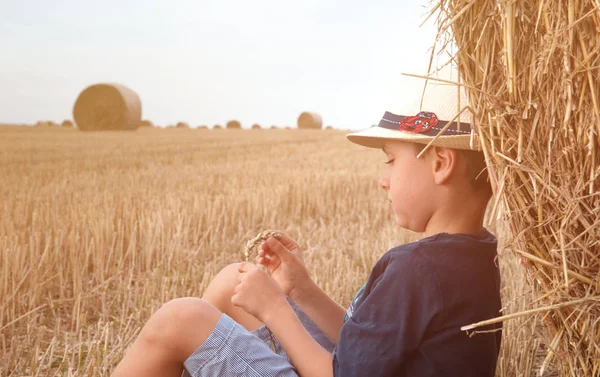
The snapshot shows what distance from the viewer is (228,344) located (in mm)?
1450

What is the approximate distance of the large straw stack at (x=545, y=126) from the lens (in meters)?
1.24

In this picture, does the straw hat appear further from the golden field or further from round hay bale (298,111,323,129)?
round hay bale (298,111,323,129)

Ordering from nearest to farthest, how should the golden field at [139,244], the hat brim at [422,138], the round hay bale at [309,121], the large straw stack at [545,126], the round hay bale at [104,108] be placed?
the large straw stack at [545,126], the hat brim at [422,138], the golden field at [139,244], the round hay bale at [104,108], the round hay bale at [309,121]

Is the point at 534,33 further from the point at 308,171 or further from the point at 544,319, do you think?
the point at 308,171

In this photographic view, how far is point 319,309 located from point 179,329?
490 millimetres

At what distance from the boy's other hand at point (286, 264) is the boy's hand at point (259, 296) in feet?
0.85

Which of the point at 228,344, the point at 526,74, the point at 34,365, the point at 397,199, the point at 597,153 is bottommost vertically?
the point at 34,365

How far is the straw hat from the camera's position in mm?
1381

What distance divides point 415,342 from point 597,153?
1.81 feet

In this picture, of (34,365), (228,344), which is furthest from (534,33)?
(34,365)

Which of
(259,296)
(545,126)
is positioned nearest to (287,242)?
(259,296)

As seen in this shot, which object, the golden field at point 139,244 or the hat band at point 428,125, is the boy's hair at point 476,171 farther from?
the golden field at point 139,244

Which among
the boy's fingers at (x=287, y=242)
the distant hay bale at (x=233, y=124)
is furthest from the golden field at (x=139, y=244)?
the distant hay bale at (x=233, y=124)

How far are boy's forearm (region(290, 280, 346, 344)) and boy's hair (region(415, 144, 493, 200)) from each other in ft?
1.89
